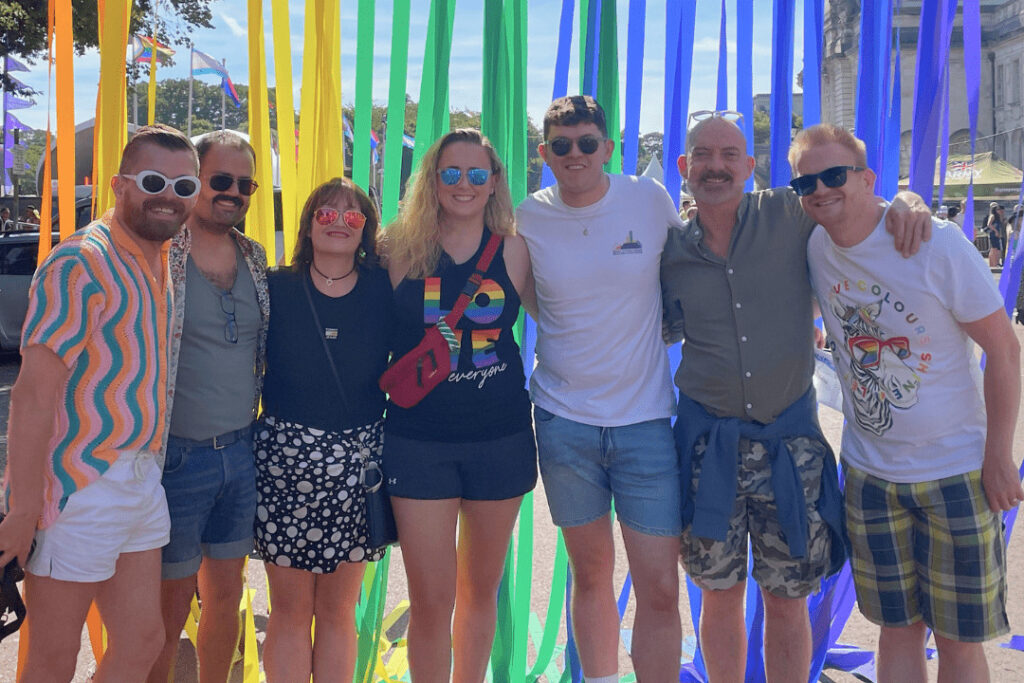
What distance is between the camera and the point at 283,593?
2336 millimetres

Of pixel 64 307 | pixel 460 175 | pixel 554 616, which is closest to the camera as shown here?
pixel 64 307

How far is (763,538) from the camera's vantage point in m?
2.42

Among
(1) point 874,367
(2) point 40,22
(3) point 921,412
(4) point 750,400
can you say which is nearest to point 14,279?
(2) point 40,22

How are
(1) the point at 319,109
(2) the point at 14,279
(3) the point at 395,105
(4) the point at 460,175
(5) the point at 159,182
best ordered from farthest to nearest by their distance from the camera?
(2) the point at 14,279 → (3) the point at 395,105 → (1) the point at 319,109 → (4) the point at 460,175 → (5) the point at 159,182

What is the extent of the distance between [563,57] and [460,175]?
2.91 feet

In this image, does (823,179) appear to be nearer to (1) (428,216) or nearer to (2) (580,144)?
(2) (580,144)

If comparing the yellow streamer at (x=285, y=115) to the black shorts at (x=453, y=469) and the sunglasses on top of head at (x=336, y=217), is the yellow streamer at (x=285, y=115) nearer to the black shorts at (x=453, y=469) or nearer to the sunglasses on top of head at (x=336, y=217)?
the sunglasses on top of head at (x=336, y=217)

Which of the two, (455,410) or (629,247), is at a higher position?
(629,247)

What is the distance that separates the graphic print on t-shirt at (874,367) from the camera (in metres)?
2.20

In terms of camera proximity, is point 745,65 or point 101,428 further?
point 745,65

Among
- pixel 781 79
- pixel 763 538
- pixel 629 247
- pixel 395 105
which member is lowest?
pixel 763 538

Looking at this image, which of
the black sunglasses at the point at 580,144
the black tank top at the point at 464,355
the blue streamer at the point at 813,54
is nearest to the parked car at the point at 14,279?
the black tank top at the point at 464,355

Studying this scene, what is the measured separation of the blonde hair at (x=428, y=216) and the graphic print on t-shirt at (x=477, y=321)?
76 millimetres

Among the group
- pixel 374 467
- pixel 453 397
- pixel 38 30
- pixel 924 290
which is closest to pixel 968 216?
pixel 924 290
